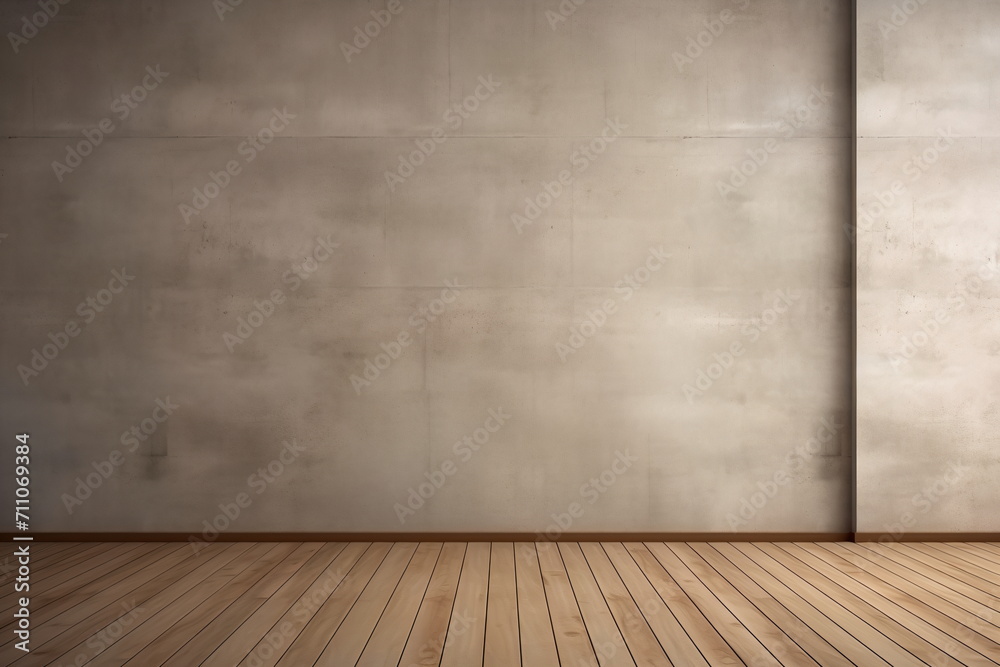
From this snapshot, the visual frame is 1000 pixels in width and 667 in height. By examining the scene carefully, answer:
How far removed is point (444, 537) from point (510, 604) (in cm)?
124

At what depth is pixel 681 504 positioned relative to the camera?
14.4 feet

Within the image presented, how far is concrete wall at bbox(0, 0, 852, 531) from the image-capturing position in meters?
4.38

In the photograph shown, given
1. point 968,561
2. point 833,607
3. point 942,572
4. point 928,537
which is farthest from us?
point 928,537

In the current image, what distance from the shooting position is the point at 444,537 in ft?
14.2

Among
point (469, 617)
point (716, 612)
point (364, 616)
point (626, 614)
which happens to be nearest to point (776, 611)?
point (716, 612)

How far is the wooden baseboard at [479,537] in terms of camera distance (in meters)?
4.32

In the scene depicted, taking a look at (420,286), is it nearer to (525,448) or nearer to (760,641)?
(525,448)

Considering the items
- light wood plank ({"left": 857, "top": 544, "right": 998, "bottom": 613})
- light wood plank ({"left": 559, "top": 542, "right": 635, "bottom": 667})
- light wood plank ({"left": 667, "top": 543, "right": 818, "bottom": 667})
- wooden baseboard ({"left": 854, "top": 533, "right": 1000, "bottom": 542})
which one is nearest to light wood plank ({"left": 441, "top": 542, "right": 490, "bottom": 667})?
light wood plank ({"left": 559, "top": 542, "right": 635, "bottom": 667})

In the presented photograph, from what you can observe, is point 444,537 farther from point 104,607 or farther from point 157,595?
point 104,607

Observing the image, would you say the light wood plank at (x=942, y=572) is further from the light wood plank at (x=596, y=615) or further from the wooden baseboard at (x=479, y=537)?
the light wood plank at (x=596, y=615)

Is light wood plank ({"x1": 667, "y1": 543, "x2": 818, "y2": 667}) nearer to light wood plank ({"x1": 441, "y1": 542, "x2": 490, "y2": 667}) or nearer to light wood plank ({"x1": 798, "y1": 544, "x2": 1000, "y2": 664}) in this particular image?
light wood plank ({"x1": 798, "y1": 544, "x2": 1000, "y2": 664})

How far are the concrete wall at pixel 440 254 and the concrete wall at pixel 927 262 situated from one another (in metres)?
0.19

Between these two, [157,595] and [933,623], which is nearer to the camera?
[933,623]

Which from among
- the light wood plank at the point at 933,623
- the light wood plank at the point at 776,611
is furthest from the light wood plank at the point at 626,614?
the light wood plank at the point at 933,623
